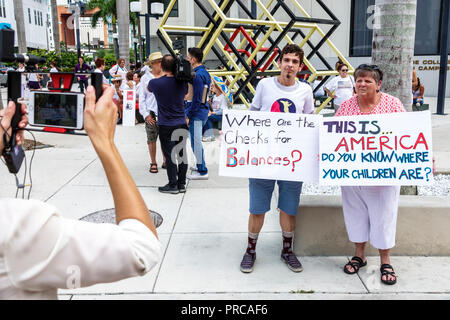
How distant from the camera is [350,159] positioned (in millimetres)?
3555

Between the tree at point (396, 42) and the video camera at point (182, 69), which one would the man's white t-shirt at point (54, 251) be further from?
the video camera at point (182, 69)

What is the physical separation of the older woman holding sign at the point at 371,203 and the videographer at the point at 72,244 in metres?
2.70

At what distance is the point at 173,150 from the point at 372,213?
3034 millimetres

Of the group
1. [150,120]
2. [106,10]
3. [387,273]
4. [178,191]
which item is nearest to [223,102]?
[150,120]

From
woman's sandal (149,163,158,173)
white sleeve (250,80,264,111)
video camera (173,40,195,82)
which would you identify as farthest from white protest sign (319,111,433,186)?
woman's sandal (149,163,158,173)

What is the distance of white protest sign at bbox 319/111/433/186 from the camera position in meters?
3.46

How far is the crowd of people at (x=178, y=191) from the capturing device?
40.7 inches

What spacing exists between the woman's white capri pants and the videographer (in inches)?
106

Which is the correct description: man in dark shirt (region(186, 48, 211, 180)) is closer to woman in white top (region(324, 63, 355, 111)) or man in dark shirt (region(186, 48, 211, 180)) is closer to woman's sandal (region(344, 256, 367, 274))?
woman's sandal (region(344, 256, 367, 274))

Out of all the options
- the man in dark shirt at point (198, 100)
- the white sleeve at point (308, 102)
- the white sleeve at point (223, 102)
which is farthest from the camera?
the white sleeve at point (223, 102)

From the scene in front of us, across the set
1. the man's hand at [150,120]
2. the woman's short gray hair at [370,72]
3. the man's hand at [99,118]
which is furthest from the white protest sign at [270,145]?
the man's hand at [150,120]

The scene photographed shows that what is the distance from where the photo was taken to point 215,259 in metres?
3.95

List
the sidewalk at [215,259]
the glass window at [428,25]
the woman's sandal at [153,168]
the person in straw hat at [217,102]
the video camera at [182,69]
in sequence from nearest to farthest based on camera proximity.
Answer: the sidewalk at [215,259] → the video camera at [182,69] → the woman's sandal at [153,168] → the person in straw hat at [217,102] → the glass window at [428,25]

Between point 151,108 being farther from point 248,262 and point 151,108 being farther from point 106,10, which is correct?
point 106,10
